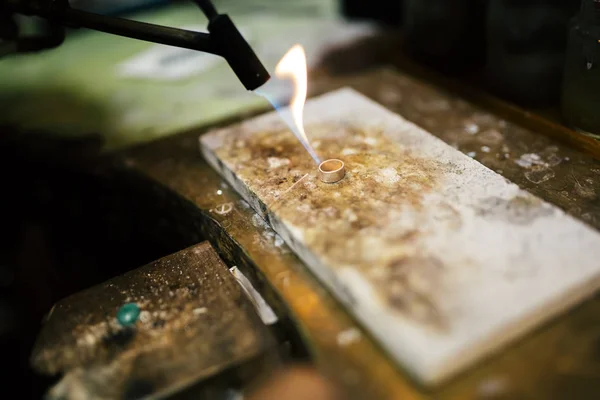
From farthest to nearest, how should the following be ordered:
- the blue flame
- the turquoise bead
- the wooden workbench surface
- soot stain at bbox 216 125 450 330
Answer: the blue flame < the turquoise bead < soot stain at bbox 216 125 450 330 < the wooden workbench surface

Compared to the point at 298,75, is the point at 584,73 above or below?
below

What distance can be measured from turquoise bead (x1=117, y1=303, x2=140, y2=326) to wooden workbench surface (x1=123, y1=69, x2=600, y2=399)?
32cm

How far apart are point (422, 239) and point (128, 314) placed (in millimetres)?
758

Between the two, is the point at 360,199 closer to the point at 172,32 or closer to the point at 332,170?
the point at 332,170

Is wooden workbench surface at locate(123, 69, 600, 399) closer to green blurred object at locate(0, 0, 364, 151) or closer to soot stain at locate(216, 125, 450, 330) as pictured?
soot stain at locate(216, 125, 450, 330)

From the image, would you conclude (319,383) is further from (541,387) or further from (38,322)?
(38,322)

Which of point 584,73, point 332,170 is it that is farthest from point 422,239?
point 584,73

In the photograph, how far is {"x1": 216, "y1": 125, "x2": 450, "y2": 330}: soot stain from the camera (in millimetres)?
1079

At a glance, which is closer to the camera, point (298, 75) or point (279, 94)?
point (298, 75)

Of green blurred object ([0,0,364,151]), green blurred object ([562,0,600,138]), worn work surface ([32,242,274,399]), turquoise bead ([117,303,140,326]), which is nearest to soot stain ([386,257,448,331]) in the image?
worn work surface ([32,242,274,399])

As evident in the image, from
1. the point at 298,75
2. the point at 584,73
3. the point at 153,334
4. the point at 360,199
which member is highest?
the point at 298,75

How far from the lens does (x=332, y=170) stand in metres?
1.43

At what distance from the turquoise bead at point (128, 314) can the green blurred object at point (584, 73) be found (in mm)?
1485

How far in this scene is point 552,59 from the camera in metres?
1.68
